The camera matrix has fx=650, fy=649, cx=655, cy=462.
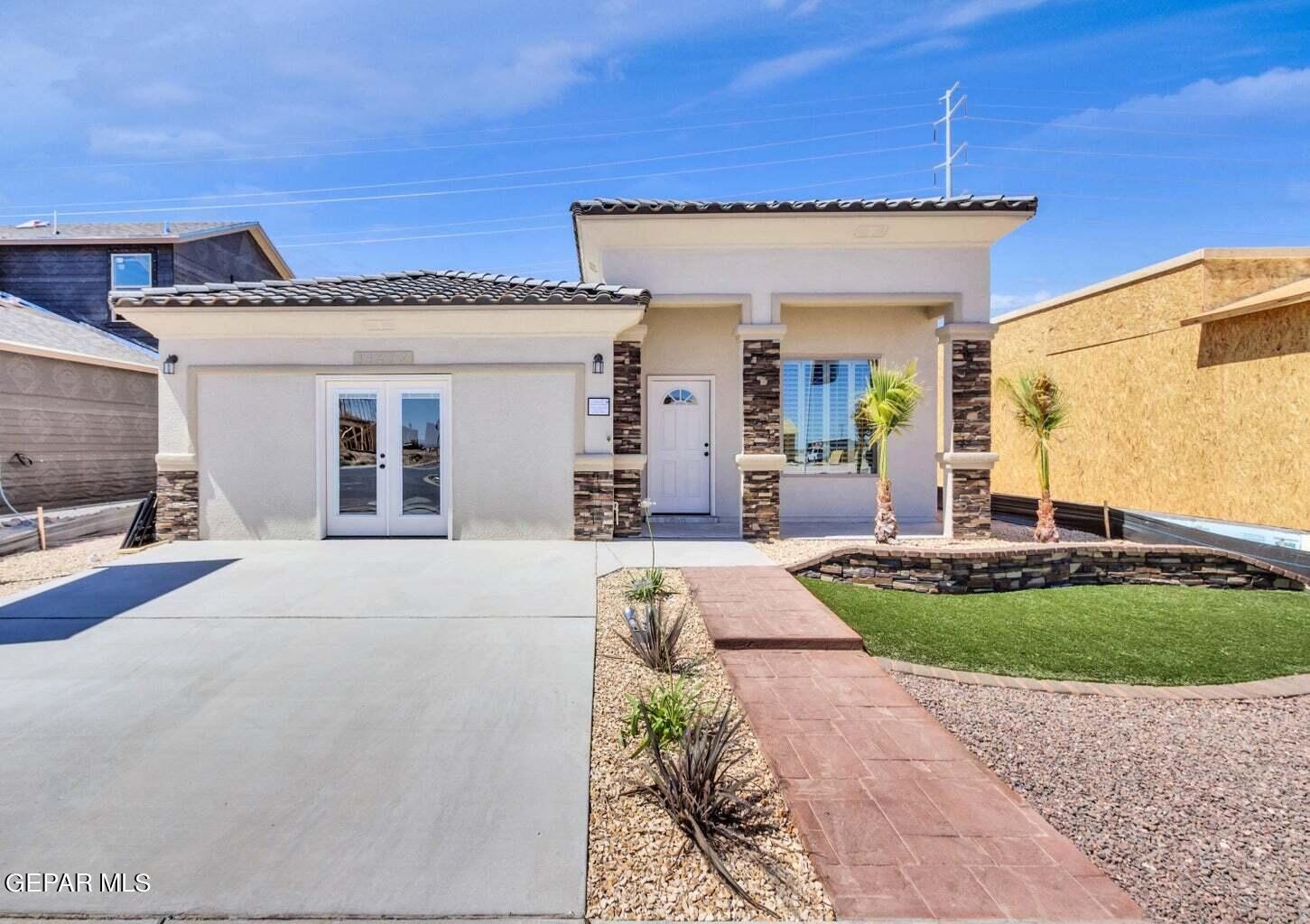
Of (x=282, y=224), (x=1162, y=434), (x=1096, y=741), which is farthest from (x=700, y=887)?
(x=282, y=224)

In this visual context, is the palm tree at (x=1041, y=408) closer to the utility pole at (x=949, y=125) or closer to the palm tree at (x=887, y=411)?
the palm tree at (x=887, y=411)

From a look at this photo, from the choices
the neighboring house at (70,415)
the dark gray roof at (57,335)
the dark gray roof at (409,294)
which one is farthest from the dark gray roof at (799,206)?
the dark gray roof at (57,335)

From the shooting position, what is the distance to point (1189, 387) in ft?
39.0

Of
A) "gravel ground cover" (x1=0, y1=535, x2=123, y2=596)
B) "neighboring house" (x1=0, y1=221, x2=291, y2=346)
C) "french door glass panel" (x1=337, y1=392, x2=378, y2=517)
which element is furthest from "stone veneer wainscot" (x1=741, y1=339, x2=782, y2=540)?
"neighboring house" (x1=0, y1=221, x2=291, y2=346)

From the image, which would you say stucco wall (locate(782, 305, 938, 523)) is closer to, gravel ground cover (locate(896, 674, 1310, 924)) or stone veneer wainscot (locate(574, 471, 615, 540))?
stone veneer wainscot (locate(574, 471, 615, 540))

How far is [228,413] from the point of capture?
9.72 metres

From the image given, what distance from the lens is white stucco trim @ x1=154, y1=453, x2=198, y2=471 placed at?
31.6 feet

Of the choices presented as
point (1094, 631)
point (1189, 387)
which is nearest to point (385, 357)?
point (1094, 631)

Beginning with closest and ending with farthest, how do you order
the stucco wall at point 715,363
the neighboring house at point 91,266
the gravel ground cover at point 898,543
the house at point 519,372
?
the gravel ground cover at point 898,543 < the house at point 519,372 < the stucco wall at point 715,363 < the neighboring house at point 91,266

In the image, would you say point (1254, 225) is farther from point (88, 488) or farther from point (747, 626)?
point (88, 488)

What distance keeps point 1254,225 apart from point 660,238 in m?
25.1

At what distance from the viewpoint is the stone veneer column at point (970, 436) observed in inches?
416

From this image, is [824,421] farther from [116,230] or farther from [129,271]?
[116,230]

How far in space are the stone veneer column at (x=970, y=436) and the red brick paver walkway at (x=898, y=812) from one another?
263 inches
